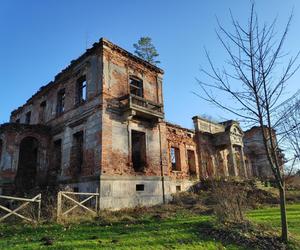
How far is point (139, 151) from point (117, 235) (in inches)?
398

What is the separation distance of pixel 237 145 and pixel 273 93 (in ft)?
60.5

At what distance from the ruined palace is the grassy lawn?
14.7ft

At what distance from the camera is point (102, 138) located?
14.8 m

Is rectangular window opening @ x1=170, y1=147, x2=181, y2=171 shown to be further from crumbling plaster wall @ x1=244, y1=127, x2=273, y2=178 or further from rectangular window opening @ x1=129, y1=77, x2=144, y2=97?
crumbling plaster wall @ x1=244, y1=127, x2=273, y2=178

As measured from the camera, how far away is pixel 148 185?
16.5 metres

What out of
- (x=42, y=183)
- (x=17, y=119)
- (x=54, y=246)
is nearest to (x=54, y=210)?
(x=54, y=246)

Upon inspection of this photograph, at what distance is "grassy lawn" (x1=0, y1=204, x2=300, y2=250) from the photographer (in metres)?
7.05

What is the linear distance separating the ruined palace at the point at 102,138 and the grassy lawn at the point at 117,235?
448cm

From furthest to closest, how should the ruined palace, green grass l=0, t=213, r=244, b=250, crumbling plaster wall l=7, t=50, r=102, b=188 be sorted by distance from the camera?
crumbling plaster wall l=7, t=50, r=102, b=188, the ruined palace, green grass l=0, t=213, r=244, b=250

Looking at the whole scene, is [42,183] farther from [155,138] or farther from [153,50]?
[153,50]

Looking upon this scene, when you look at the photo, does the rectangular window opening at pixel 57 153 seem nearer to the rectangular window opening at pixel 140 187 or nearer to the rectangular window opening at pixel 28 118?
the rectangular window opening at pixel 140 187

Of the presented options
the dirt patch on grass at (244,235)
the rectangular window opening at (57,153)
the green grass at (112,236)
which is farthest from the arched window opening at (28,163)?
the dirt patch on grass at (244,235)

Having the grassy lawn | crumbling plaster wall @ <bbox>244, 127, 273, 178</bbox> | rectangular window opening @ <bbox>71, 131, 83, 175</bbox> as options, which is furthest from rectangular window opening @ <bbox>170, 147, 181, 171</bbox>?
crumbling plaster wall @ <bbox>244, 127, 273, 178</bbox>

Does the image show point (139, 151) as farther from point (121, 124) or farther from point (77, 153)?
point (77, 153)
